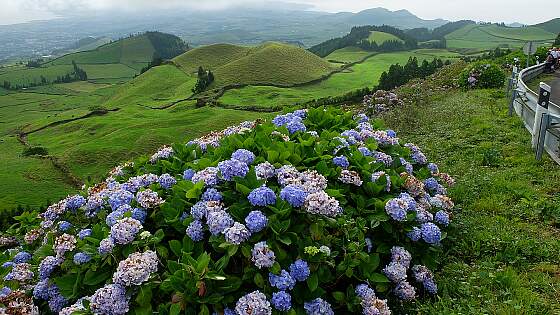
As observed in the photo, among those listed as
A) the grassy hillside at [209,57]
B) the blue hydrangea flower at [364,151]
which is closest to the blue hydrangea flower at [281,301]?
the blue hydrangea flower at [364,151]

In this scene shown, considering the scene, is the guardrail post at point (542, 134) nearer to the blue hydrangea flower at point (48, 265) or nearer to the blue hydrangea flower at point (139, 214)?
the blue hydrangea flower at point (139, 214)

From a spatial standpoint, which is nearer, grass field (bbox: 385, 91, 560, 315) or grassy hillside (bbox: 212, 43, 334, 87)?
grass field (bbox: 385, 91, 560, 315)

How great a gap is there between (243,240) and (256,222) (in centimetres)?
21

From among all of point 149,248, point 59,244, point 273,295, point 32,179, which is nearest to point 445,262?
point 273,295

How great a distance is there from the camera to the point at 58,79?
161 metres

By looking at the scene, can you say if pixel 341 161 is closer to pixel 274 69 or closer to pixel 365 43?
pixel 274 69

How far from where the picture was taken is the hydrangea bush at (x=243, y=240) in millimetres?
4074

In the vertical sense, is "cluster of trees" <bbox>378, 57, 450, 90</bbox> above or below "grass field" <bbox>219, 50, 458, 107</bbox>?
above

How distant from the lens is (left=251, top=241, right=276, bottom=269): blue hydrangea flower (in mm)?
4090

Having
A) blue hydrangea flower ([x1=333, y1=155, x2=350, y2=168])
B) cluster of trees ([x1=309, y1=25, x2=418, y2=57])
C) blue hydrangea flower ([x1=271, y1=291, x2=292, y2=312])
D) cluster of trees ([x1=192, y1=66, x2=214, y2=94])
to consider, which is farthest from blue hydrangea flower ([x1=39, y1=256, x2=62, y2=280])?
cluster of trees ([x1=309, y1=25, x2=418, y2=57])

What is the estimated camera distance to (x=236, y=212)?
4.49 metres

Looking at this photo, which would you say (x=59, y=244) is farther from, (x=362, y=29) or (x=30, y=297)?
(x=362, y=29)

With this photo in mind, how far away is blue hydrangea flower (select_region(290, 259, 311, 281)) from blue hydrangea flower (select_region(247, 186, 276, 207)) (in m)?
0.66

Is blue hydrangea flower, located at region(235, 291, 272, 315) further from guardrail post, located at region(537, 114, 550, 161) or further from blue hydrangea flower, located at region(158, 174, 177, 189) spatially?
guardrail post, located at region(537, 114, 550, 161)
